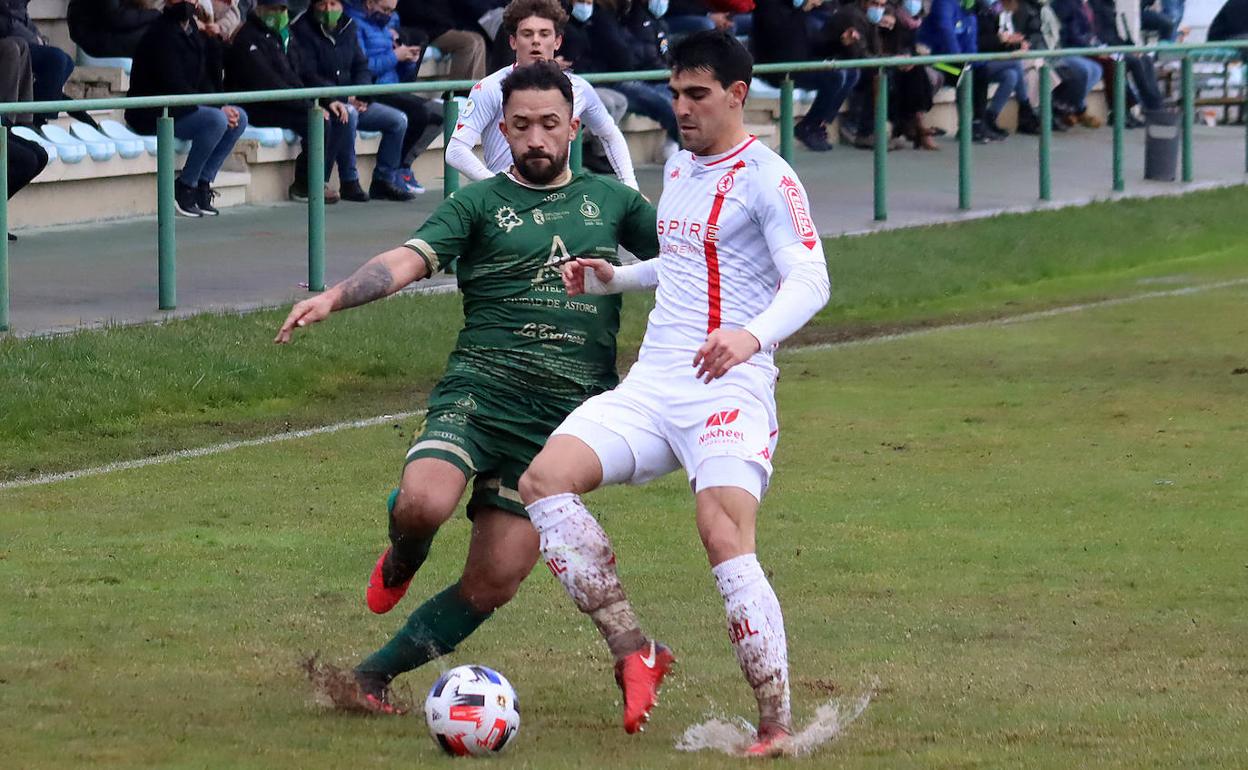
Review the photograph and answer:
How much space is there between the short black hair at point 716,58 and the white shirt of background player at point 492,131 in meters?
4.65

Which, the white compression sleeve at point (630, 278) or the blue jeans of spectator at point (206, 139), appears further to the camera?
Result: the blue jeans of spectator at point (206, 139)

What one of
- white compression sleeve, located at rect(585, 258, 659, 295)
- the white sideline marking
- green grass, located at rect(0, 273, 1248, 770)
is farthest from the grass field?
white compression sleeve, located at rect(585, 258, 659, 295)

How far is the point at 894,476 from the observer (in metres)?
9.95

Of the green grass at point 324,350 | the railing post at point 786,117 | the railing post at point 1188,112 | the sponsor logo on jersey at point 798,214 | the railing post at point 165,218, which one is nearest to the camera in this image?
the sponsor logo on jersey at point 798,214

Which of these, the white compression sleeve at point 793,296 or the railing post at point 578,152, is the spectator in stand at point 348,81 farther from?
the white compression sleeve at point 793,296

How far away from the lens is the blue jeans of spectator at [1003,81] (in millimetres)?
19109

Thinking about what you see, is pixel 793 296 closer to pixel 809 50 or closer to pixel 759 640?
pixel 759 640

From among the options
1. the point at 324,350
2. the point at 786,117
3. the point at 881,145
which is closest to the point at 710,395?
the point at 324,350

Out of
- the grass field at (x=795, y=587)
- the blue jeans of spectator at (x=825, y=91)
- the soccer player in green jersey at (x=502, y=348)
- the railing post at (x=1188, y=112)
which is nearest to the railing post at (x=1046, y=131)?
the railing post at (x=1188, y=112)

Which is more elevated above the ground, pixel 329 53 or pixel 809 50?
pixel 329 53

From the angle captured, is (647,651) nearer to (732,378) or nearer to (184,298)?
(732,378)

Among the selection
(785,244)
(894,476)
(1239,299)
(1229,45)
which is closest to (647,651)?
(785,244)

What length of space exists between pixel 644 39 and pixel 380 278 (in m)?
14.0

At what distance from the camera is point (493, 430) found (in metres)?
6.27
